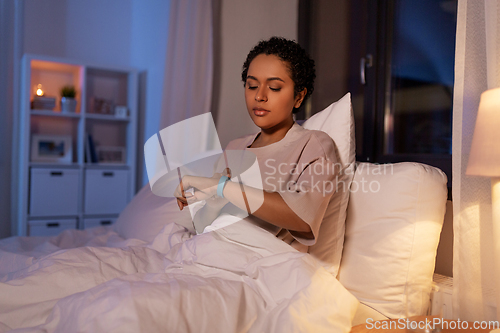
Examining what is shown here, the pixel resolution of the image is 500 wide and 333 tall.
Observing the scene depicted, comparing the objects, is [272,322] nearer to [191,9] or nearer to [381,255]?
[381,255]

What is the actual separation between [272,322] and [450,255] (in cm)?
75

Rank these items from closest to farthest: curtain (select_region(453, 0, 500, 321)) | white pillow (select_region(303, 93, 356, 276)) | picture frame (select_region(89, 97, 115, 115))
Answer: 1. curtain (select_region(453, 0, 500, 321))
2. white pillow (select_region(303, 93, 356, 276))
3. picture frame (select_region(89, 97, 115, 115))

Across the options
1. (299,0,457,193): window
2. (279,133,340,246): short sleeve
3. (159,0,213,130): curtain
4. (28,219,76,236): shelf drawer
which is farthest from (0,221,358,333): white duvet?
(28,219,76,236): shelf drawer

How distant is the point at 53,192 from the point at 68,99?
75 centimetres

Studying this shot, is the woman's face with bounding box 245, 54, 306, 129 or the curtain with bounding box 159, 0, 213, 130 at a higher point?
the curtain with bounding box 159, 0, 213, 130

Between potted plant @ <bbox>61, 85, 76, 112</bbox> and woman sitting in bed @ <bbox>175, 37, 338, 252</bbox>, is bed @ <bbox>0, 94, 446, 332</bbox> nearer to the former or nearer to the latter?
woman sitting in bed @ <bbox>175, 37, 338, 252</bbox>

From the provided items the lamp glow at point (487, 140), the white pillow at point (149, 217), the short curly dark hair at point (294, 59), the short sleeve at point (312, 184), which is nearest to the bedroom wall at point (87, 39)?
the white pillow at point (149, 217)

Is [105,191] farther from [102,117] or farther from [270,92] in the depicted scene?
[270,92]

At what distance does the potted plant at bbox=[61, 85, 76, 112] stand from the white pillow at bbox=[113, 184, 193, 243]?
1.73 metres

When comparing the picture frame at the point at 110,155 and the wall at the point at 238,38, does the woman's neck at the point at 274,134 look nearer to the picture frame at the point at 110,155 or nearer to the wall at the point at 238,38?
the wall at the point at 238,38

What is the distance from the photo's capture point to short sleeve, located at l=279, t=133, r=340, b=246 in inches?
37.5

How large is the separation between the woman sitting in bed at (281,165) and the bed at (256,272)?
8 cm

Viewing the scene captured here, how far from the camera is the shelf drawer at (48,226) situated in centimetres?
280

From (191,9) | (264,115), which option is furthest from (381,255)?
(191,9)
